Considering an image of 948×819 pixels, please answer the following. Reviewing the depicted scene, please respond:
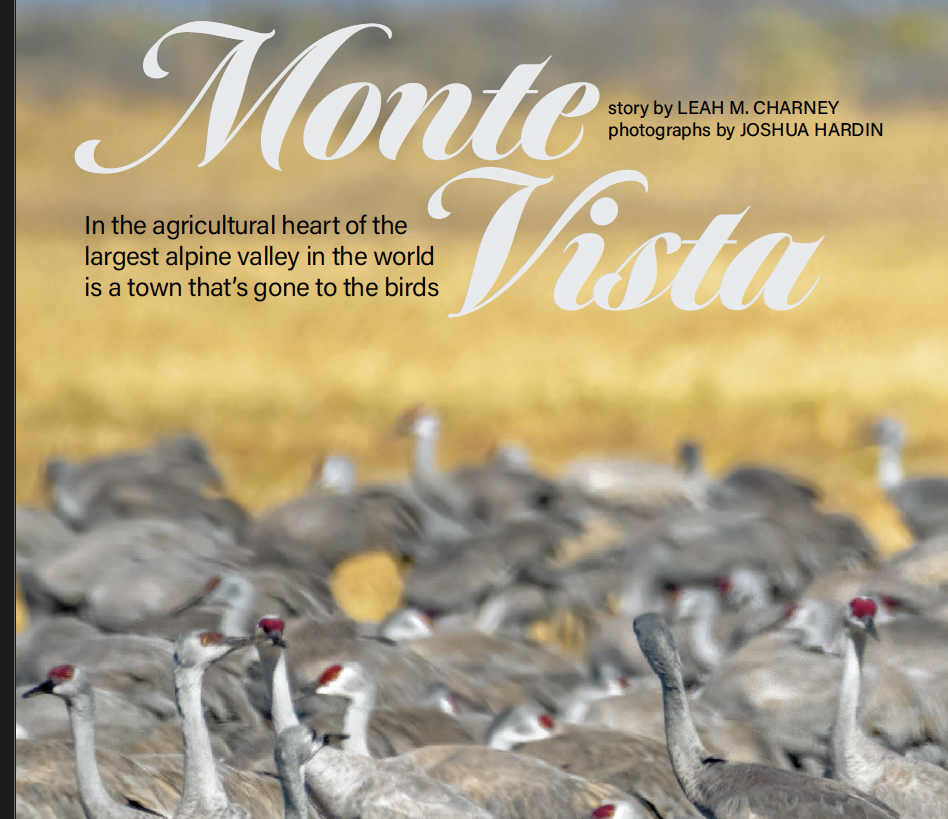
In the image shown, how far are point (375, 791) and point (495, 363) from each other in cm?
1081

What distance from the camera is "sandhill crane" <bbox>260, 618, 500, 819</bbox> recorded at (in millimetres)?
4195

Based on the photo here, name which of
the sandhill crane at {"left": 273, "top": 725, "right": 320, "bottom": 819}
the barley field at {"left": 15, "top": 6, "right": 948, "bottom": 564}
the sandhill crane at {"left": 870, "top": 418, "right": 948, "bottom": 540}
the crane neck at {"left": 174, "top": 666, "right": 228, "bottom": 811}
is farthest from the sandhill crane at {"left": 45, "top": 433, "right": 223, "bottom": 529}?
the sandhill crane at {"left": 273, "top": 725, "right": 320, "bottom": 819}

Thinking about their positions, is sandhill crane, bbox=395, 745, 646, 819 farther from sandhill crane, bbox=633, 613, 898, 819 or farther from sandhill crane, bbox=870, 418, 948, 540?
sandhill crane, bbox=870, 418, 948, 540

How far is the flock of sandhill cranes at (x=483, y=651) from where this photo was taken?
4.38 metres

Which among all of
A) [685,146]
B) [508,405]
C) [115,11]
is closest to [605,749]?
[508,405]

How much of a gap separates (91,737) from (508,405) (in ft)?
30.8

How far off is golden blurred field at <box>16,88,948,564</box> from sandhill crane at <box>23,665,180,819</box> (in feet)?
19.6

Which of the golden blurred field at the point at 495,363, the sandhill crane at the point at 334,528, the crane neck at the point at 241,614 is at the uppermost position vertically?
the golden blurred field at the point at 495,363

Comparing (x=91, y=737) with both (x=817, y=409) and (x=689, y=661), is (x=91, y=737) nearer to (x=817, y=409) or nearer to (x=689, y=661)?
(x=689, y=661)

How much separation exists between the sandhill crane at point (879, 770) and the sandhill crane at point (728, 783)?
46cm

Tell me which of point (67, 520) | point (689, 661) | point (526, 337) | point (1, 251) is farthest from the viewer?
point (526, 337)

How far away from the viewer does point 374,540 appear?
8.21 metres

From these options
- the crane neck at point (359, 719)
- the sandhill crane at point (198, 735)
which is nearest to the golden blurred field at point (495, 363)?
the crane neck at point (359, 719)

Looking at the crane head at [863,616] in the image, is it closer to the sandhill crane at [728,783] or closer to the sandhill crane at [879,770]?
the sandhill crane at [879,770]
